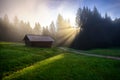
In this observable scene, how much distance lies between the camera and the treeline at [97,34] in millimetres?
64713

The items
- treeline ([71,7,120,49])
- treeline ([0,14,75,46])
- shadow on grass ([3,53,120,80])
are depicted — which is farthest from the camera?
treeline ([0,14,75,46])

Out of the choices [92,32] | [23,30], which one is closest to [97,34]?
[92,32]

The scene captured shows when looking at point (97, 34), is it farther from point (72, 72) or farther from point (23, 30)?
point (23, 30)

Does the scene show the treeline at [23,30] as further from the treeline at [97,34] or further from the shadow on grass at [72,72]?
the shadow on grass at [72,72]

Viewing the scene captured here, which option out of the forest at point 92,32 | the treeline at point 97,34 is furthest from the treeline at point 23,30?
the treeline at point 97,34

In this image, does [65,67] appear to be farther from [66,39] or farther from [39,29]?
[39,29]

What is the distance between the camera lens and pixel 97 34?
65.8m

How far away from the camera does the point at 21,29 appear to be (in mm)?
117938

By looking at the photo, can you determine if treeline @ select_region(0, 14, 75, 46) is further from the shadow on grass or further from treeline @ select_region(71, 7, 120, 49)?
the shadow on grass

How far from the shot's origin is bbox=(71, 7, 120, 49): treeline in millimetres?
64713

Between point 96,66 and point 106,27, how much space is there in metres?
49.9

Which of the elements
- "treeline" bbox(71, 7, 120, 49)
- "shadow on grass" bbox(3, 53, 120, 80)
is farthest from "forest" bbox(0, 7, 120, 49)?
"shadow on grass" bbox(3, 53, 120, 80)

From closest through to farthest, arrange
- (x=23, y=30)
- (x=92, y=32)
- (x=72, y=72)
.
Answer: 1. (x=72, y=72)
2. (x=92, y=32)
3. (x=23, y=30)

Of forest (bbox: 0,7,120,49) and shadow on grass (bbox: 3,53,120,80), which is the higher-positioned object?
forest (bbox: 0,7,120,49)
